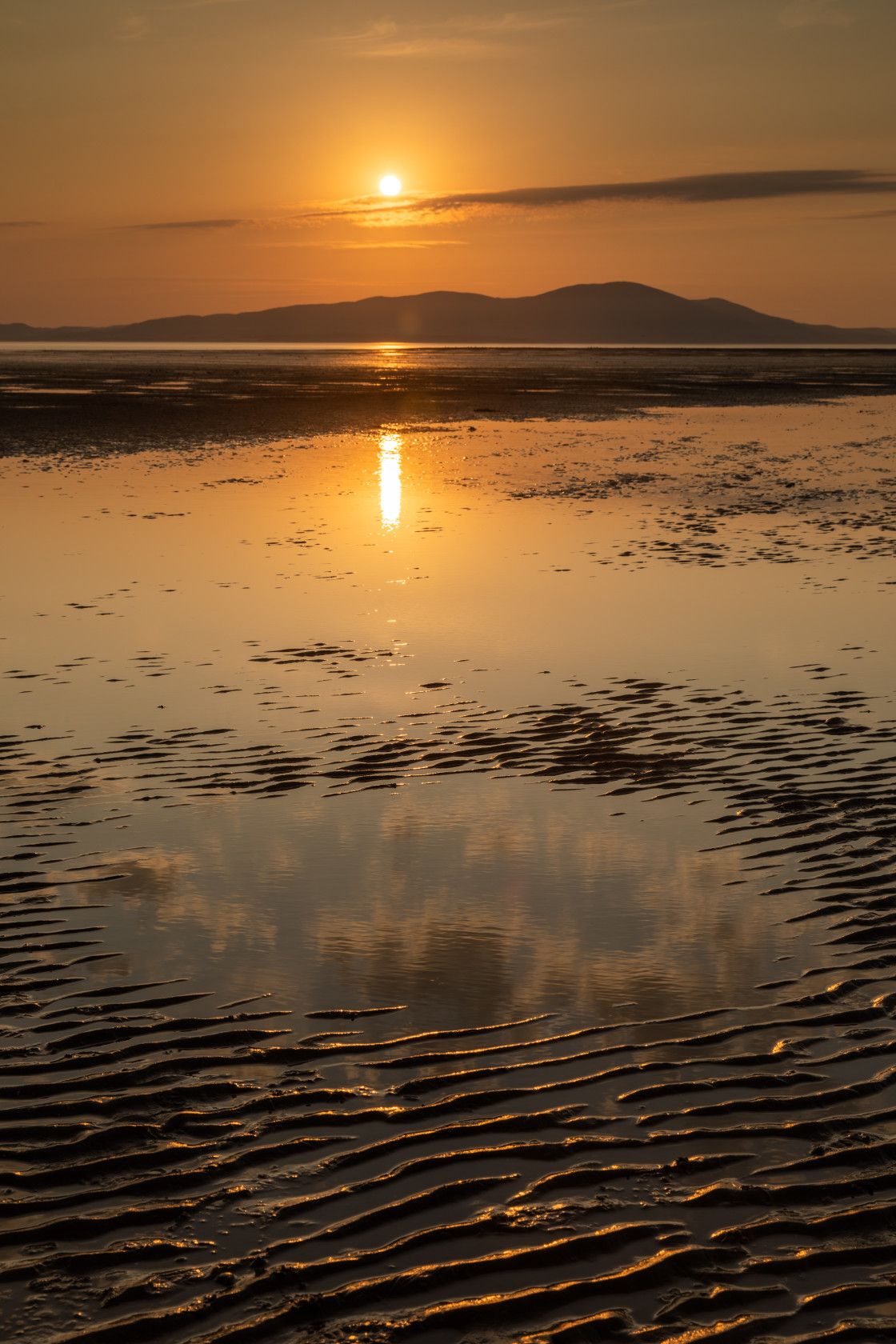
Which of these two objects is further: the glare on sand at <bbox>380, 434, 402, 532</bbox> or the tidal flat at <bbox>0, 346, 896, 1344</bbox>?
the glare on sand at <bbox>380, 434, 402, 532</bbox>

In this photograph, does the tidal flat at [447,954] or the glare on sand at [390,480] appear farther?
the glare on sand at [390,480]

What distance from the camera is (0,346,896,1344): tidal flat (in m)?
3.99

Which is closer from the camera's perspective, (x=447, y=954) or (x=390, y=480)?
(x=447, y=954)

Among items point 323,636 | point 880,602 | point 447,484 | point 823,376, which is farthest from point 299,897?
point 823,376

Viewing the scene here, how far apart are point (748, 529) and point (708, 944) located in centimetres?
1535

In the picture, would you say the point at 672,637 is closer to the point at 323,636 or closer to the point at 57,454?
the point at 323,636

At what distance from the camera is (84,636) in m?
13.1

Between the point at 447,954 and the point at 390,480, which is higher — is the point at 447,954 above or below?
below

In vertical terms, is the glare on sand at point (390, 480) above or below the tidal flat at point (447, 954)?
above

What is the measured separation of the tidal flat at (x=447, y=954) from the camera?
3.99m

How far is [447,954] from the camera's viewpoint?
6.27 metres

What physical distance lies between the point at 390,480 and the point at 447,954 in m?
23.0

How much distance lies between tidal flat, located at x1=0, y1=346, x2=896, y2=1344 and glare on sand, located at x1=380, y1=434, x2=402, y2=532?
5.74 metres

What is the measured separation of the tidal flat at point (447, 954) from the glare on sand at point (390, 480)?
5.74 metres
